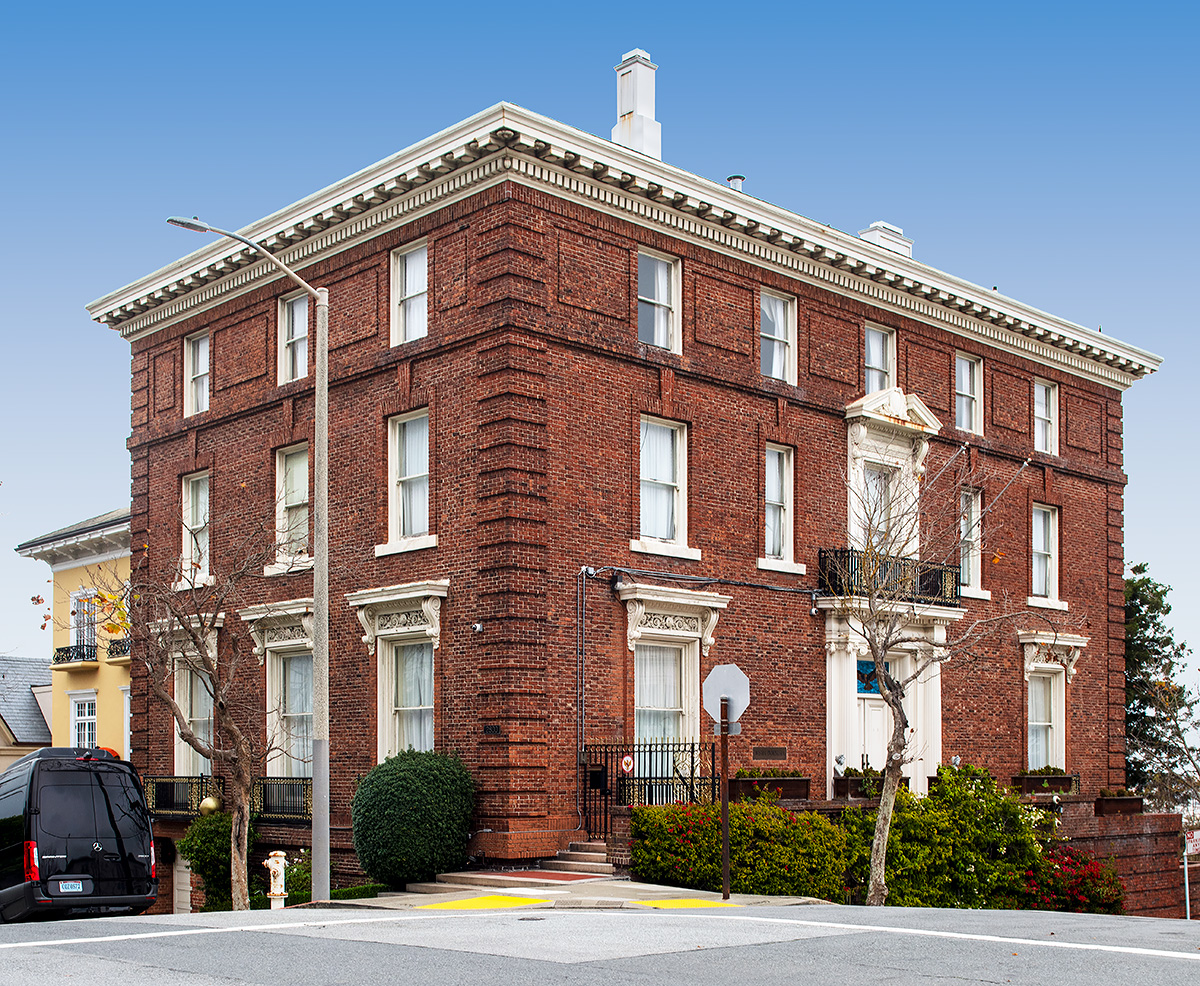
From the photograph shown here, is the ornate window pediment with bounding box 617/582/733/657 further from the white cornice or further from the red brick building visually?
the white cornice

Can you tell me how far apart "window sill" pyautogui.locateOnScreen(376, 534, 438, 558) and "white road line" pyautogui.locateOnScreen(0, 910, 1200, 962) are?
893cm

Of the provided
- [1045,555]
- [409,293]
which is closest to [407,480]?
[409,293]

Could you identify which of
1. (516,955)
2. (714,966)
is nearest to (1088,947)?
(714,966)

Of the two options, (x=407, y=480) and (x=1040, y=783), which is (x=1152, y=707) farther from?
(x=407, y=480)

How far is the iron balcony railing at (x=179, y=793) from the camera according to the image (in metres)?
29.7

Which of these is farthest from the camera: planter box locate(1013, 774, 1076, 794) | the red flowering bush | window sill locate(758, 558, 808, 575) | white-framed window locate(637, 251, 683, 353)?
planter box locate(1013, 774, 1076, 794)

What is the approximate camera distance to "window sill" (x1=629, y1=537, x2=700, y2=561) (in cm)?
2573

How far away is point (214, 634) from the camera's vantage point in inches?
1197

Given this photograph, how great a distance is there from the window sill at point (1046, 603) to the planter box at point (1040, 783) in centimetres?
396

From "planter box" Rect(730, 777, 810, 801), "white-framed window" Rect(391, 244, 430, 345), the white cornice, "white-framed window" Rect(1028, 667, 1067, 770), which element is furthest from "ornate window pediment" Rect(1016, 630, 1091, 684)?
"white-framed window" Rect(391, 244, 430, 345)

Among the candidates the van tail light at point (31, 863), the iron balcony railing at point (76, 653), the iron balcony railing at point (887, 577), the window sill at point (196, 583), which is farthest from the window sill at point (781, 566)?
the iron balcony railing at point (76, 653)

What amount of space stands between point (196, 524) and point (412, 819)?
38.4 ft

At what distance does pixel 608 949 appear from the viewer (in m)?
13.1

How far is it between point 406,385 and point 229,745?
9085 mm
